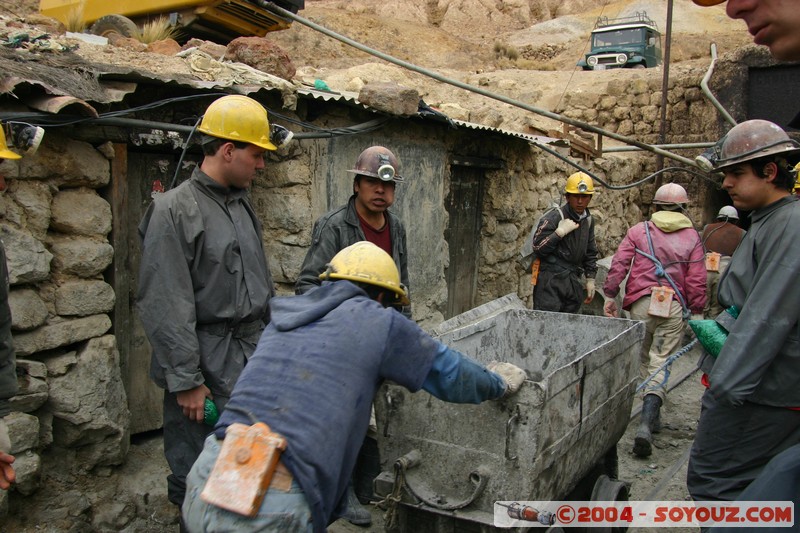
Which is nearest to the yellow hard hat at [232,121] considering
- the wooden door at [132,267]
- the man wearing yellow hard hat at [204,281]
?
the man wearing yellow hard hat at [204,281]

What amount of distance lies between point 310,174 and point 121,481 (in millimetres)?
2472

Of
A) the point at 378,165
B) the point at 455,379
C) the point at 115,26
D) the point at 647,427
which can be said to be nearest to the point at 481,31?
the point at 115,26

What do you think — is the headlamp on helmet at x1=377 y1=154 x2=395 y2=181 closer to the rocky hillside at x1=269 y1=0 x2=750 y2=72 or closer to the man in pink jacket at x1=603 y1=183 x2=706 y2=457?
the man in pink jacket at x1=603 y1=183 x2=706 y2=457

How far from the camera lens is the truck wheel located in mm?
6898

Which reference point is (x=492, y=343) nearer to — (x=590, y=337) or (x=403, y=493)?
(x=590, y=337)

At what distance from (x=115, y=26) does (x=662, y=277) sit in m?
5.84

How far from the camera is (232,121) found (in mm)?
3324

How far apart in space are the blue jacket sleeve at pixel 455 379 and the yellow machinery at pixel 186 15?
219 inches

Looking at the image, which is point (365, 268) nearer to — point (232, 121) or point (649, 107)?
point (232, 121)

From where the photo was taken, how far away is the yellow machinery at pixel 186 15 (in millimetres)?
7270

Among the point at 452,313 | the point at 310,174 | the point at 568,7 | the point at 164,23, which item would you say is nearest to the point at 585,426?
the point at 310,174

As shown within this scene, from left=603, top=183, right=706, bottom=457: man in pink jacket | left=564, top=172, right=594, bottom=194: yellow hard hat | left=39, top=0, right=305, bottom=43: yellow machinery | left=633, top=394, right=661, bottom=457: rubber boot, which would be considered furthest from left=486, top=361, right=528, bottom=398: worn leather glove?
left=39, top=0, right=305, bottom=43: yellow machinery

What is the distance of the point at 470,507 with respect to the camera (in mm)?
3148

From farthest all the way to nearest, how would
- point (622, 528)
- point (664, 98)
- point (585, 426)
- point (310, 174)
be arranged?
point (664, 98), point (310, 174), point (622, 528), point (585, 426)
